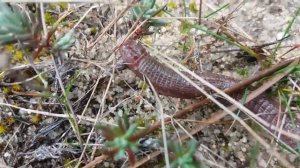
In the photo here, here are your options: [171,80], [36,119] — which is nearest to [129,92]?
[171,80]

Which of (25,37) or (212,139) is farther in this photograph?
(212,139)

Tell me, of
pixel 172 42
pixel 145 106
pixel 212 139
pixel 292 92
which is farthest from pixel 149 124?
pixel 292 92

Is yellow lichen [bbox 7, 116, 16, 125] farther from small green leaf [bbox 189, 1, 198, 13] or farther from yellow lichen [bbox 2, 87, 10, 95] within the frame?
small green leaf [bbox 189, 1, 198, 13]

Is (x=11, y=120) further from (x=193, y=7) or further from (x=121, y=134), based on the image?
(x=193, y=7)

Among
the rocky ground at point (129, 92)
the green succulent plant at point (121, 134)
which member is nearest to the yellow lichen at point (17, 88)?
the rocky ground at point (129, 92)

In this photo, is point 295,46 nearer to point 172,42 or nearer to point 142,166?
point 172,42

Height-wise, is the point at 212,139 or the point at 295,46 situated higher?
the point at 295,46

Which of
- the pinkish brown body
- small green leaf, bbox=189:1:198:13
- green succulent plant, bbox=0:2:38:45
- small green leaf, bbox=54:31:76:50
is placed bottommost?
the pinkish brown body

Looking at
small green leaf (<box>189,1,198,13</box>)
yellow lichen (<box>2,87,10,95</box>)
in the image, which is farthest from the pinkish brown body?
yellow lichen (<box>2,87,10,95</box>)
